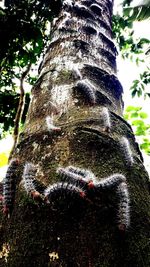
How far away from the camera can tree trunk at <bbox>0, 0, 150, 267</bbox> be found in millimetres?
823

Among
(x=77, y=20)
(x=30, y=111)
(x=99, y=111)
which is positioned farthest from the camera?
(x=77, y=20)

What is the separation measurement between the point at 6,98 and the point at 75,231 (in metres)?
4.68

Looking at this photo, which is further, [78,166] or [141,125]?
[141,125]

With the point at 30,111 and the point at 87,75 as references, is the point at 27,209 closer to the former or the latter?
the point at 30,111

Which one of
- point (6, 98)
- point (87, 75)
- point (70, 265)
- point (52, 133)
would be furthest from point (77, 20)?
point (6, 98)

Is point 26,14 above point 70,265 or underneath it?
above

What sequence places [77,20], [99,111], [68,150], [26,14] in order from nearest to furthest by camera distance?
[68,150] → [99,111] → [77,20] → [26,14]

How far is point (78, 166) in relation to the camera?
40.7 inches

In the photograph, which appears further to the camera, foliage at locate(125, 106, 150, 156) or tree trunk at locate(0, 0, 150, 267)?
foliage at locate(125, 106, 150, 156)

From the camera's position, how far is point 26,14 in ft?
11.6

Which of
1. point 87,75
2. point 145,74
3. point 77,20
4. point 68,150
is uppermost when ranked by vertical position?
point 145,74

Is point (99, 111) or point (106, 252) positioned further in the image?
point (99, 111)

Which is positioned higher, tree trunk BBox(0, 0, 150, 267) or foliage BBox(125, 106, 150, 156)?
foliage BBox(125, 106, 150, 156)

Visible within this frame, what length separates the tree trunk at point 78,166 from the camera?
2.70ft
